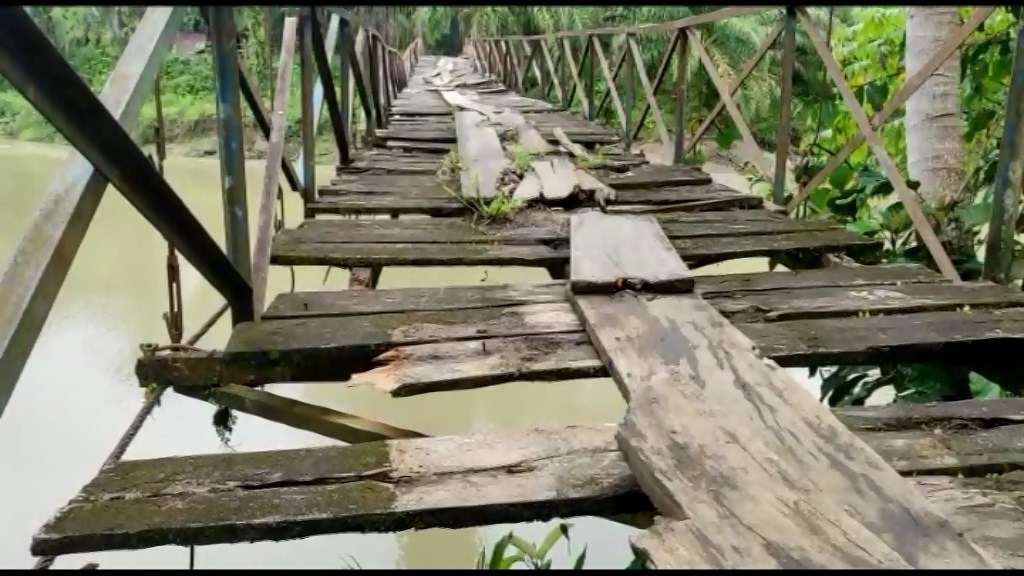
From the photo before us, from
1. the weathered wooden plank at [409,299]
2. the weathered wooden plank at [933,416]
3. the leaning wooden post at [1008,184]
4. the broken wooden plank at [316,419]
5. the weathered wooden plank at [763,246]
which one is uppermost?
the leaning wooden post at [1008,184]

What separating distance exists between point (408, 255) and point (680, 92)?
235 centimetres

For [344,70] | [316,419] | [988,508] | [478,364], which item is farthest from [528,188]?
[988,508]

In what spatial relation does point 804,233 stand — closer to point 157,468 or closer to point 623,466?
point 623,466

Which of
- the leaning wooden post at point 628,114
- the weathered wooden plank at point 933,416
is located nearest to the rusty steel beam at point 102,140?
the weathered wooden plank at point 933,416

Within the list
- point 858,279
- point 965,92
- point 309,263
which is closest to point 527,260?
point 309,263

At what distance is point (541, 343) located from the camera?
1770mm

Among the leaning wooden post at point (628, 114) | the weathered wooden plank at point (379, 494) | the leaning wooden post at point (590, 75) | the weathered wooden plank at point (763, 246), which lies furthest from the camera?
the leaning wooden post at point (590, 75)

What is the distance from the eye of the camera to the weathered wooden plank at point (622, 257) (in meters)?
2.04

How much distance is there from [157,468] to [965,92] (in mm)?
3578

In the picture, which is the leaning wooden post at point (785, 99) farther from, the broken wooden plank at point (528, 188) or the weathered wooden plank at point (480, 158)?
the weathered wooden plank at point (480, 158)

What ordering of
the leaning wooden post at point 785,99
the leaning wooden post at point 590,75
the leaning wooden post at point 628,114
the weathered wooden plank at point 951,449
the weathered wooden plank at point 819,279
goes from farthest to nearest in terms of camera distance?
the leaning wooden post at point 590,75
the leaning wooden post at point 628,114
the leaning wooden post at point 785,99
the weathered wooden plank at point 819,279
the weathered wooden plank at point 951,449

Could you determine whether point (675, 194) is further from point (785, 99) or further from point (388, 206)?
point (388, 206)

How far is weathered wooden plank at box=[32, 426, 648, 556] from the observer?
1.15 m

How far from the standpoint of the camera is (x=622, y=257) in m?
2.31
